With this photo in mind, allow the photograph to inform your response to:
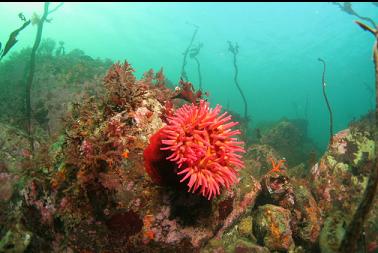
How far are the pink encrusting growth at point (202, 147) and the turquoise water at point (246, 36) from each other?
33.4 metres

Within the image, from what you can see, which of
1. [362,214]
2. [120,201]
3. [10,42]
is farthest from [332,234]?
[10,42]

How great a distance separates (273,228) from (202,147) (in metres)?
2.85

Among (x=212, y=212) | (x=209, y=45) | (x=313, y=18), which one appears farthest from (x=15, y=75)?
(x=209, y=45)

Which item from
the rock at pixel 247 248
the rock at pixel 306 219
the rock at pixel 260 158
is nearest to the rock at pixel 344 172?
the rock at pixel 306 219

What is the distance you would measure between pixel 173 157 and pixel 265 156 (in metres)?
8.24

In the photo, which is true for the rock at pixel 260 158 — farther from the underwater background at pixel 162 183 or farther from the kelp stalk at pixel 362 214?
the kelp stalk at pixel 362 214

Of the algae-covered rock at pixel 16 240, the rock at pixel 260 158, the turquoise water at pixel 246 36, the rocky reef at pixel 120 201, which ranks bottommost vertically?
the algae-covered rock at pixel 16 240

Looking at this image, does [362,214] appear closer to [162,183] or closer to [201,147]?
[201,147]

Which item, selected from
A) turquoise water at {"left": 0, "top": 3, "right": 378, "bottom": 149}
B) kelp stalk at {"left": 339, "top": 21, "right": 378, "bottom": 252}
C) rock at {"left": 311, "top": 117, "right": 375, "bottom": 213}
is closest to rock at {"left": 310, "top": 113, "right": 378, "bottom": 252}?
rock at {"left": 311, "top": 117, "right": 375, "bottom": 213}

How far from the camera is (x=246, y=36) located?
247ft

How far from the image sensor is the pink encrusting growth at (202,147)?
302 centimetres

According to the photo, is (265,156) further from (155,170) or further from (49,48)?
(49,48)

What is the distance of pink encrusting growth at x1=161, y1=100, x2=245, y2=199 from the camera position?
302cm

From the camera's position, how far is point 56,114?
34.6 feet
